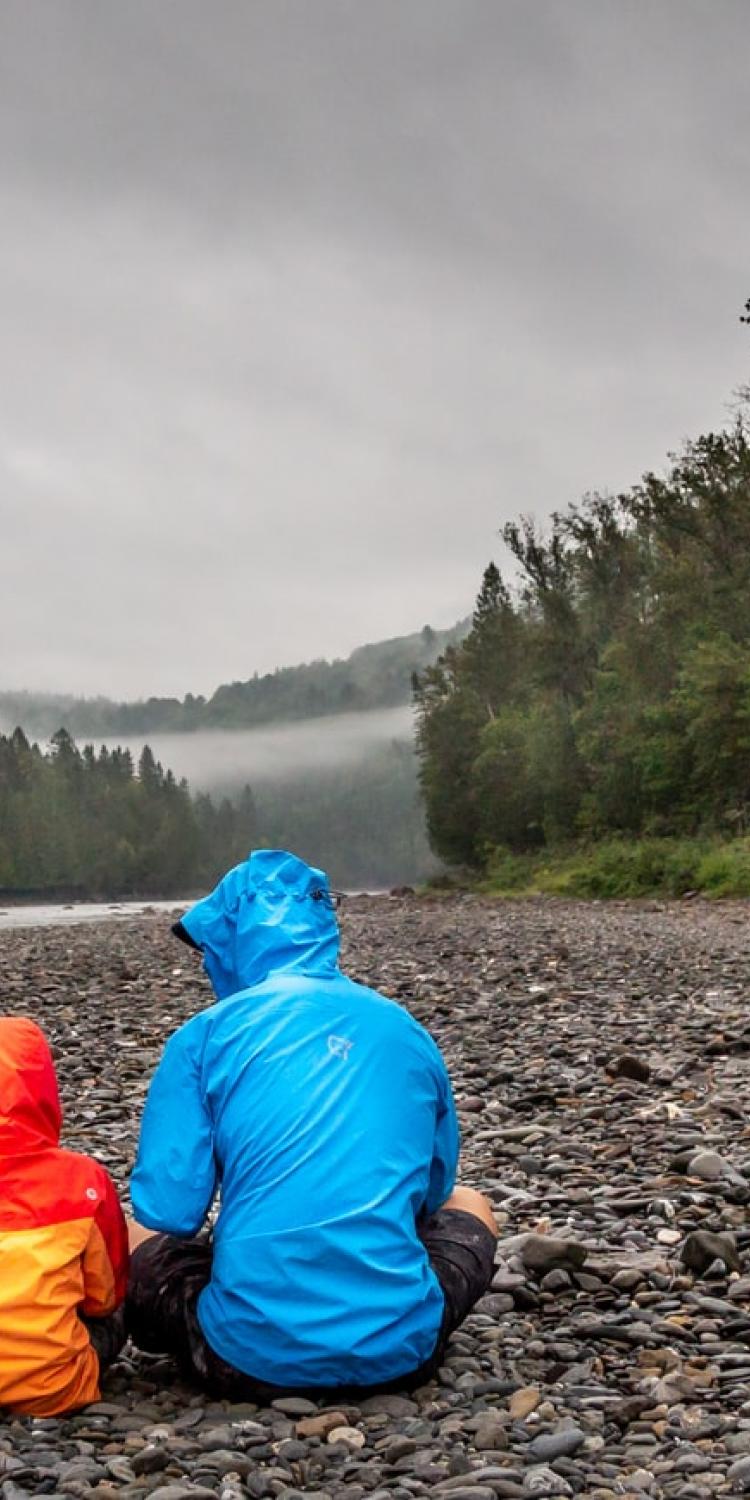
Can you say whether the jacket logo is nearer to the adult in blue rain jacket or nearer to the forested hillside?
the adult in blue rain jacket

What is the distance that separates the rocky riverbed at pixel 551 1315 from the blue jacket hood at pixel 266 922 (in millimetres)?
1478

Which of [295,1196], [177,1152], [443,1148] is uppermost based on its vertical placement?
[177,1152]

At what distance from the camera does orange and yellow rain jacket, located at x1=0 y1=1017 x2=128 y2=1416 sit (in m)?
4.44

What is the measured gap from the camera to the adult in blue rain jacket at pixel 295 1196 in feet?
14.9

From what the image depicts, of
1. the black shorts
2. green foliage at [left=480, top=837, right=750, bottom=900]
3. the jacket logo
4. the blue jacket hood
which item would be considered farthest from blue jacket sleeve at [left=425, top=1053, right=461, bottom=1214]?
green foliage at [left=480, top=837, right=750, bottom=900]

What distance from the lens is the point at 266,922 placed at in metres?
5.16

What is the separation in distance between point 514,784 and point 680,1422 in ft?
238

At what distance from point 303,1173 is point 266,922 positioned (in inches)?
37.9

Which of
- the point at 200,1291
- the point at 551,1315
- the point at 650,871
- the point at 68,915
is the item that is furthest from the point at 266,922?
the point at 68,915

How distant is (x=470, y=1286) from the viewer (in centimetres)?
510

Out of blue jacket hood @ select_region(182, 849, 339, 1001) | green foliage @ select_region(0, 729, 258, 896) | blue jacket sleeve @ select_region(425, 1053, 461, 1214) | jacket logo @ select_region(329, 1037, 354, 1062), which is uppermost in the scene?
blue jacket hood @ select_region(182, 849, 339, 1001)

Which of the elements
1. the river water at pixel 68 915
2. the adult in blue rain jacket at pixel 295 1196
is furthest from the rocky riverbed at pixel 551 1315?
the river water at pixel 68 915

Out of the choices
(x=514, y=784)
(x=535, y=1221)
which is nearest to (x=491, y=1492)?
(x=535, y=1221)

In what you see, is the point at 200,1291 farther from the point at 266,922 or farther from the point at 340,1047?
the point at 266,922
